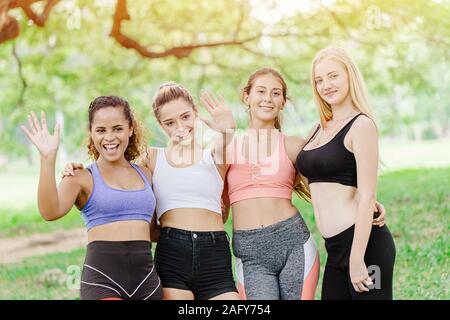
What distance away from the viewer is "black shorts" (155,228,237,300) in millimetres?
2961

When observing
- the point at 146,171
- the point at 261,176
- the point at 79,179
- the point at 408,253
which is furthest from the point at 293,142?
the point at 408,253

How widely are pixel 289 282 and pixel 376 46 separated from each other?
30.4 ft

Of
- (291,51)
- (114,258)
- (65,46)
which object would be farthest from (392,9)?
(114,258)

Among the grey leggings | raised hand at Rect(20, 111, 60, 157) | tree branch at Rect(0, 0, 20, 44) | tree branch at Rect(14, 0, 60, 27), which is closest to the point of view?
raised hand at Rect(20, 111, 60, 157)

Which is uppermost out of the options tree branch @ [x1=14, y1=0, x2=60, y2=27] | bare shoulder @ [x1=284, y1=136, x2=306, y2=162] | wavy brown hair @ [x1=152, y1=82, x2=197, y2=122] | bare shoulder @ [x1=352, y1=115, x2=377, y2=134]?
tree branch @ [x1=14, y1=0, x2=60, y2=27]

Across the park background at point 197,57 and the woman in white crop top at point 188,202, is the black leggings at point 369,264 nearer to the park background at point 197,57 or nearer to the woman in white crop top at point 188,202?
the woman in white crop top at point 188,202

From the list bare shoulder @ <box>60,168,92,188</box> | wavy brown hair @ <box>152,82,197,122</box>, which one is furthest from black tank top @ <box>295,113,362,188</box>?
bare shoulder @ <box>60,168,92,188</box>

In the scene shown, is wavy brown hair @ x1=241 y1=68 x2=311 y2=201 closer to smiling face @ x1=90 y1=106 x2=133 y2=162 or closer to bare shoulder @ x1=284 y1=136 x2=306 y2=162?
bare shoulder @ x1=284 y1=136 x2=306 y2=162

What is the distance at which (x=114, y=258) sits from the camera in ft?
9.25

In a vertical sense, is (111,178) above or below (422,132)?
below

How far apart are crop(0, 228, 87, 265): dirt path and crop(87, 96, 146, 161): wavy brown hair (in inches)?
257

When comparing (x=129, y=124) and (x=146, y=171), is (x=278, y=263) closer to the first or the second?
(x=146, y=171)

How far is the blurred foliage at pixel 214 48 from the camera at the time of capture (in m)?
11.2
